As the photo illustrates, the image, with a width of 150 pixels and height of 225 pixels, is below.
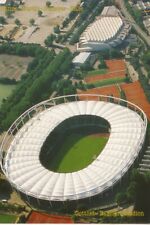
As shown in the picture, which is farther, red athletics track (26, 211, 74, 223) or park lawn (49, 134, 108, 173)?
park lawn (49, 134, 108, 173)

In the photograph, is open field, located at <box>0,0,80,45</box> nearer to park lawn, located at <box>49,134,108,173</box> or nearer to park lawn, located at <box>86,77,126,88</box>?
park lawn, located at <box>86,77,126,88</box>

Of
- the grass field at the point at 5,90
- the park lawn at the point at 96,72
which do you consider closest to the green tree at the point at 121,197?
the park lawn at the point at 96,72

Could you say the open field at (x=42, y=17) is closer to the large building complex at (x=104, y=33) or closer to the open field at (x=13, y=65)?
the open field at (x=13, y=65)

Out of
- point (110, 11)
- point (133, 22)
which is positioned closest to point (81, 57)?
point (133, 22)

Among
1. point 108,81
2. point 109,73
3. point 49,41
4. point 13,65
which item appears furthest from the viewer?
point 49,41

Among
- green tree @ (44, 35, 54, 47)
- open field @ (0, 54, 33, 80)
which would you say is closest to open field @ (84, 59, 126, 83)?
open field @ (0, 54, 33, 80)

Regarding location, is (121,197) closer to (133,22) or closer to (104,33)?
(104,33)
